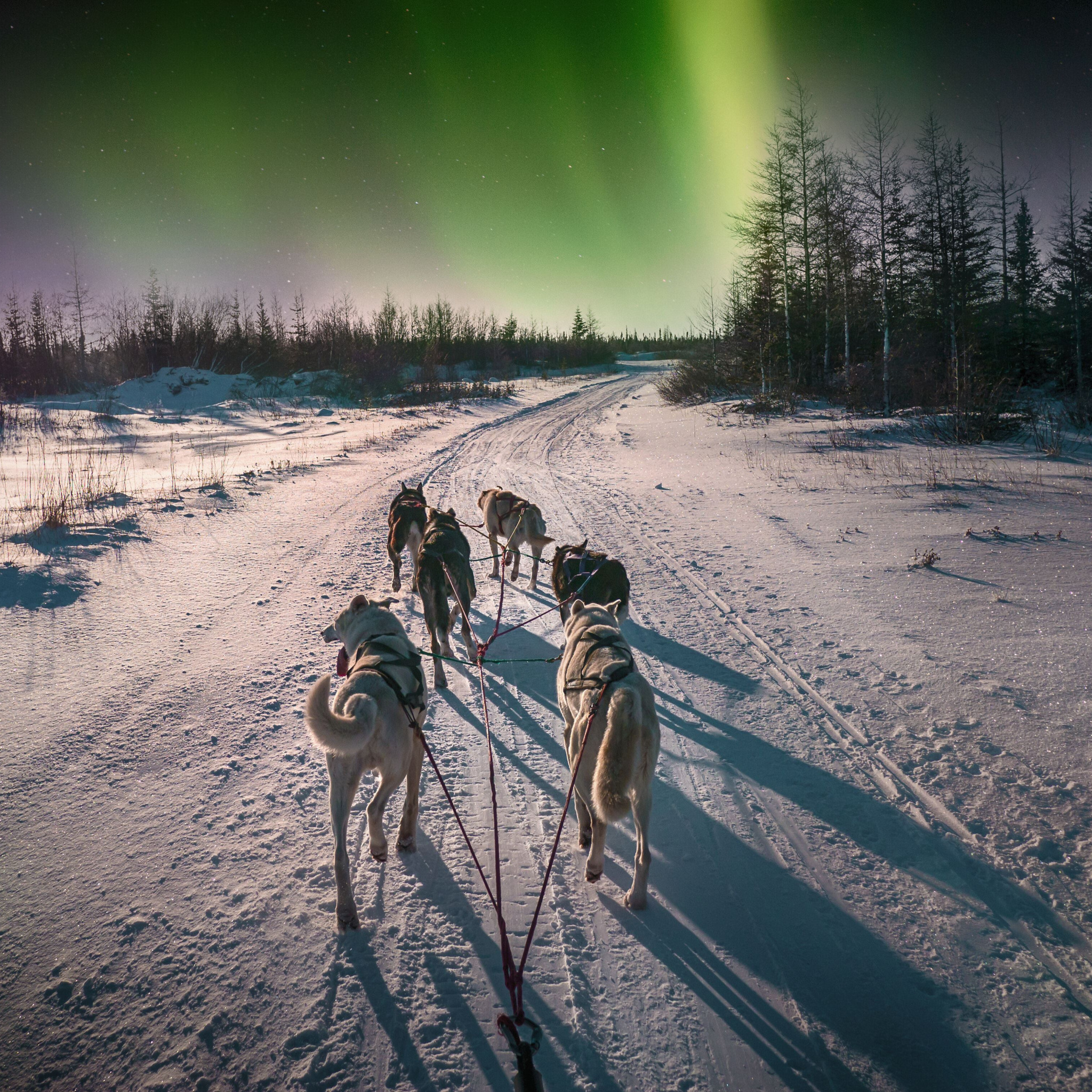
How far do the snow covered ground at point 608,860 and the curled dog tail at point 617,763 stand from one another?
1.78 ft

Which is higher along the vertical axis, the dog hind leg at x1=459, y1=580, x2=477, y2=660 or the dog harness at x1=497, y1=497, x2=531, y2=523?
the dog harness at x1=497, y1=497, x2=531, y2=523

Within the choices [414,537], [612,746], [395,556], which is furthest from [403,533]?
[612,746]

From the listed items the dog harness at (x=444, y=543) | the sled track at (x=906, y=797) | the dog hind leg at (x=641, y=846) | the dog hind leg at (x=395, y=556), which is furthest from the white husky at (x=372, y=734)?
the dog hind leg at (x=395, y=556)

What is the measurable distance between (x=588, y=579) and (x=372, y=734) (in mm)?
2709

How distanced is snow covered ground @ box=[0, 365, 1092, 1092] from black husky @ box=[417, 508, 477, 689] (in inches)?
17.7

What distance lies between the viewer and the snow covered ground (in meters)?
2.09

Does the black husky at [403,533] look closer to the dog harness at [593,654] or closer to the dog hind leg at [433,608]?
the dog hind leg at [433,608]

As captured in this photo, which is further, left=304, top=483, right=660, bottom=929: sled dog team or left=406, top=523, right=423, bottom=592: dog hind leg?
left=406, top=523, right=423, bottom=592: dog hind leg

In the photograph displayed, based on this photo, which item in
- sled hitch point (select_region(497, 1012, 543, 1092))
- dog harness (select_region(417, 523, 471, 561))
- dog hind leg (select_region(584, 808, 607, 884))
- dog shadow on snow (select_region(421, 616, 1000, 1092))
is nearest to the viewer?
sled hitch point (select_region(497, 1012, 543, 1092))

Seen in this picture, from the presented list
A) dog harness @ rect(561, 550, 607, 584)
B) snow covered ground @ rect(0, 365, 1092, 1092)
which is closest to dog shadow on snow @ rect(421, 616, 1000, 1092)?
snow covered ground @ rect(0, 365, 1092, 1092)

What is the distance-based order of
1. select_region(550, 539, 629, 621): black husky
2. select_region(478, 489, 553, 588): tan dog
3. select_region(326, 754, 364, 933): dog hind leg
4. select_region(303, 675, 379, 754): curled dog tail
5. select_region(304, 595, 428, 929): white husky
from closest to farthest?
select_region(303, 675, 379, 754): curled dog tail, select_region(304, 595, 428, 929): white husky, select_region(326, 754, 364, 933): dog hind leg, select_region(550, 539, 629, 621): black husky, select_region(478, 489, 553, 588): tan dog

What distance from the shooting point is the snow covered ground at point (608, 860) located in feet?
6.86

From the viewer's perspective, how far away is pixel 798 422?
62.1 ft

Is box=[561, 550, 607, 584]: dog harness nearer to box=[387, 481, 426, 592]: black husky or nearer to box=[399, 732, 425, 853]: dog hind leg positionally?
box=[387, 481, 426, 592]: black husky
